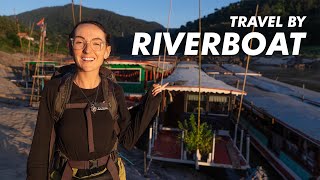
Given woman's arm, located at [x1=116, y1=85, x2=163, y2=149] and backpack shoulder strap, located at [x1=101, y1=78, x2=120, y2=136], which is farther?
woman's arm, located at [x1=116, y1=85, x2=163, y2=149]

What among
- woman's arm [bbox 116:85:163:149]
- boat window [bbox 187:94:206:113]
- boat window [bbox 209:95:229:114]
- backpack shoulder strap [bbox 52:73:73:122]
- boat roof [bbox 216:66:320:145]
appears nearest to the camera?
backpack shoulder strap [bbox 52:73:73:122]

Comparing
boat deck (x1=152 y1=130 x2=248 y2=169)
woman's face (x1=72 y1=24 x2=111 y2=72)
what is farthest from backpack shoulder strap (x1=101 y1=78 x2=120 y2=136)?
boat deck (x1=152 y1=130 x2=248 y2=169)

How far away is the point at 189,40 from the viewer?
19.5 m

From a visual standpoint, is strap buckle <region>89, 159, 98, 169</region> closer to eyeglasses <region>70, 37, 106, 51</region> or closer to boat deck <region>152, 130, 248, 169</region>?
eyeglasses <region>70, 37, 106, 51</region>

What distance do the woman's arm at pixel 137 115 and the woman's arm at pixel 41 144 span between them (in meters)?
0.59

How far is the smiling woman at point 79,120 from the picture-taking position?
215 centimetres

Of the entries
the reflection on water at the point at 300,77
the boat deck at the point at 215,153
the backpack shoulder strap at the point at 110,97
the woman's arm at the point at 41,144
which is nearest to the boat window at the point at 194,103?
the boat deck at the point at 215,153

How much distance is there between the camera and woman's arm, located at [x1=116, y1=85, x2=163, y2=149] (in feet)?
8.00

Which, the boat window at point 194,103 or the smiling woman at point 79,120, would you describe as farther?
the boat window at point 194,103

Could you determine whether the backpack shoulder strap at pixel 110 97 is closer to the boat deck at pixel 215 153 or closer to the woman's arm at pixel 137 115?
the woman's arm at pixel 137 115

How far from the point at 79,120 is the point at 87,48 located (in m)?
0.57

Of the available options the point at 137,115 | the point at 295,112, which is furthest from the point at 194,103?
the point at 137,115

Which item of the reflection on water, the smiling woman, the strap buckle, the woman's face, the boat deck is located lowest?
the boat deck

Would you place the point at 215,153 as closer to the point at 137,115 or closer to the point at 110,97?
the point at 137,115
